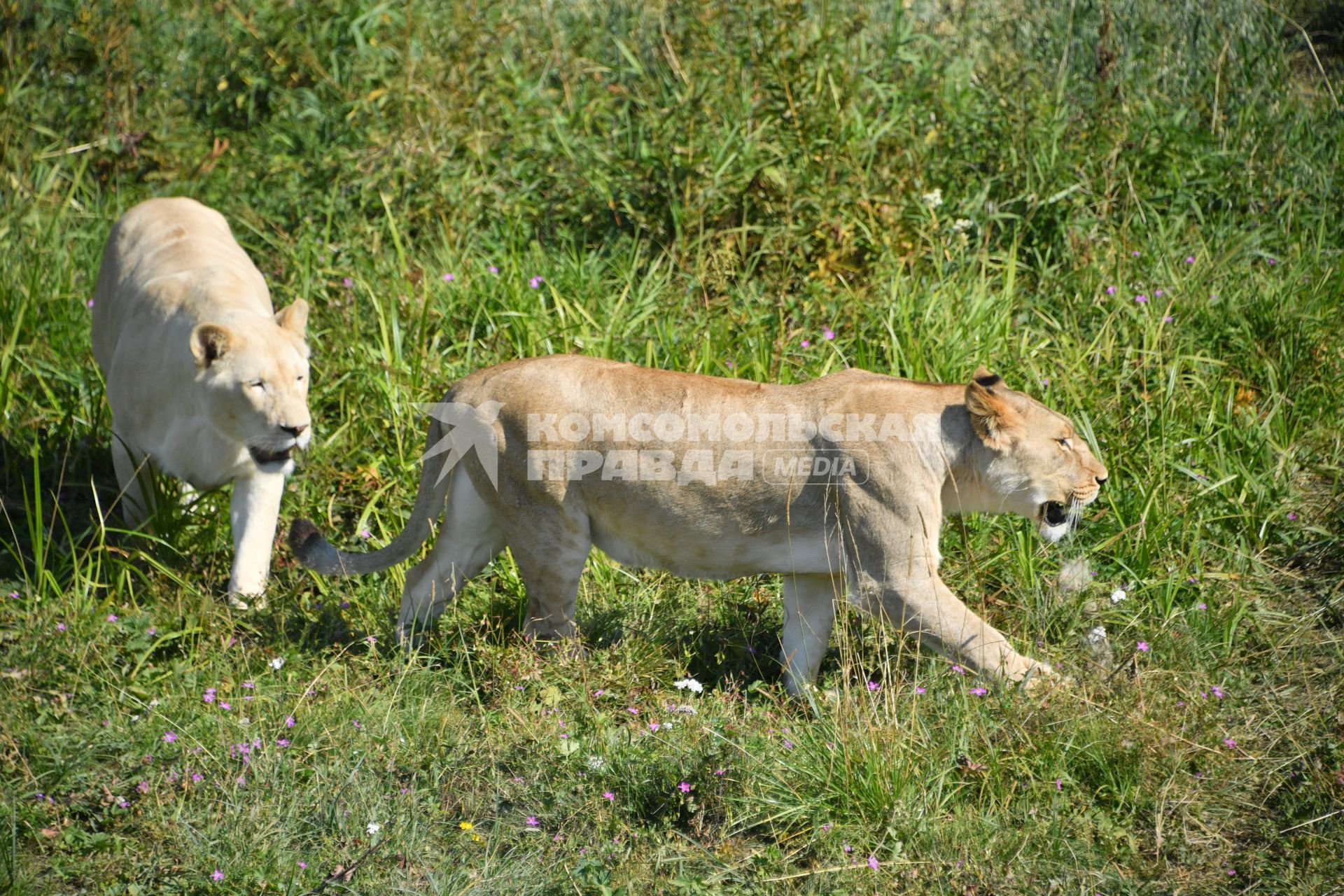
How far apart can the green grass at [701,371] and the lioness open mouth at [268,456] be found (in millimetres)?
676

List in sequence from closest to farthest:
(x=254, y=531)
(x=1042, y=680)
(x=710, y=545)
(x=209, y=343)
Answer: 1. (x=1042, y=680)
2. (x=710, y=545)
3. (x=209, y=343)
4. (x=254, y=531)

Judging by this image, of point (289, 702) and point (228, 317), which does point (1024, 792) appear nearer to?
point (289, 702)

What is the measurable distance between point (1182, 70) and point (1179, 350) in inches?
112

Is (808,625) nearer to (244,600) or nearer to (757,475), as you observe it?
(757,475)

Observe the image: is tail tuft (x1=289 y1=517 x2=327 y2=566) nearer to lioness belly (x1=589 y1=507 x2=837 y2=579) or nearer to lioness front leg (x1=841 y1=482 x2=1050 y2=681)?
lioness belly (x1=589 y1=507 x2=837 y2=579)

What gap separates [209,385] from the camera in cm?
559

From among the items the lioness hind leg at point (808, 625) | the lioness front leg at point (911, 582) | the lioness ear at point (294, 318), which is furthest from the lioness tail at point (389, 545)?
the lioness front leg at point (911, 582)

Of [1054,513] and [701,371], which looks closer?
[1054,513]

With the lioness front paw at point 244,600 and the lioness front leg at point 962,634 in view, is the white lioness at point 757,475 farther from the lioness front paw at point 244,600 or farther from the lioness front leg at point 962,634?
the lioness front paw at point 244,600

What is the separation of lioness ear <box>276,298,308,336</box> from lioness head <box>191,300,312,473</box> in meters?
0.08

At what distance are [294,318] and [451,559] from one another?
1.43 meters

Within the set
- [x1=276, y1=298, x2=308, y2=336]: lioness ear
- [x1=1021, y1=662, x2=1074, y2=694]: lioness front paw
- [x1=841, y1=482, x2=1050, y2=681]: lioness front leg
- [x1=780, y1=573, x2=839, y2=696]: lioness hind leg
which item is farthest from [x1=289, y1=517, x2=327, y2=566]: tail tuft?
[x1=1021, y1=662, x2=1074, y2=694]: lioness front paw

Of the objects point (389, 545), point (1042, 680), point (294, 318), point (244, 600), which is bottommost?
point (244, 600)

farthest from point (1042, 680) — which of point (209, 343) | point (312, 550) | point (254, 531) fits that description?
point (209, 343)
